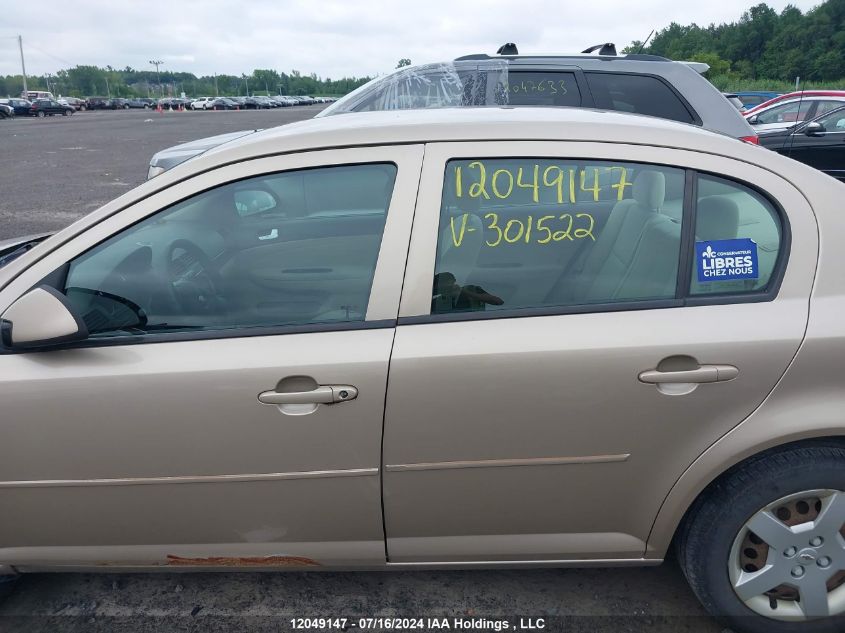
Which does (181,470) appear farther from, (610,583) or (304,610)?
(610,583)

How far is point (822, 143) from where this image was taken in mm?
9812

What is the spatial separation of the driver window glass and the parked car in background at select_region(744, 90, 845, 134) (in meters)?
10.3

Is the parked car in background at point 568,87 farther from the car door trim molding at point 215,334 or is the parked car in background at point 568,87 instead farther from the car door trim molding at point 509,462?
the car door trim molding at point 509,462

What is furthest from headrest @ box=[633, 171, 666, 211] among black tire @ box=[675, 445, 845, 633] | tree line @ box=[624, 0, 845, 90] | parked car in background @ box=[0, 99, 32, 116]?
parked car in background @ box=[0, 99, 32, 116]

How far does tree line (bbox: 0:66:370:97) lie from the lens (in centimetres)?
11444

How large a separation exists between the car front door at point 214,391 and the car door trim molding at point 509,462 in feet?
0.36

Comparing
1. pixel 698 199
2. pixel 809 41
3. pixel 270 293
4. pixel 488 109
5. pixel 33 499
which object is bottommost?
pixel 33 499

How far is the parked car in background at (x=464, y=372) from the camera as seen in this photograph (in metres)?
1.84

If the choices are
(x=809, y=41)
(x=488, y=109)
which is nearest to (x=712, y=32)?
(x=809, y=41)

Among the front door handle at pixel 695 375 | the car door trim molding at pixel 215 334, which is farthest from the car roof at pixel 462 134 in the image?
the front door handle at pixel 695 375

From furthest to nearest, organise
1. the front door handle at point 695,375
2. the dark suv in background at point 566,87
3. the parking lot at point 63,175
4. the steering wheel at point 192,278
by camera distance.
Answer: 1. the parking lot at point 63,175
2. the dark suv in background at point 566,87
3. the steering wheel at point 192,278
4. the front door handle at point 695,375

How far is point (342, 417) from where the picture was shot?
1.86 meters

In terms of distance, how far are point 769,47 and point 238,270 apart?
74.2 m

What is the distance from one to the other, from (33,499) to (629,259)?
2056 millimetres
